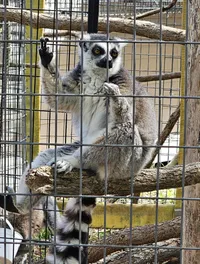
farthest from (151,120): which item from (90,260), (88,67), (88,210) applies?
(90,260)

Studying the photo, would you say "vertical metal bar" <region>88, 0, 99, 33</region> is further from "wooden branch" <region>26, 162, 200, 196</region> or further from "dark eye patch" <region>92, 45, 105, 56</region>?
"wooden branch" <region>26, 162, 200, 196</region>

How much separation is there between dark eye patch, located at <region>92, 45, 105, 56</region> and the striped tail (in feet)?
3.76

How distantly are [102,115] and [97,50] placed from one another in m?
0.51

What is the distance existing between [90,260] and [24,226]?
1010 millimetres

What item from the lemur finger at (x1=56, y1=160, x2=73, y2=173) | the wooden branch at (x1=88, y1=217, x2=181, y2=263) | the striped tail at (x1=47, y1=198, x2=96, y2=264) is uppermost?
the lemur finger at (x1=56, y1=160, x2=73, y2=173)

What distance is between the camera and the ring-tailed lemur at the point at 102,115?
12.4ft

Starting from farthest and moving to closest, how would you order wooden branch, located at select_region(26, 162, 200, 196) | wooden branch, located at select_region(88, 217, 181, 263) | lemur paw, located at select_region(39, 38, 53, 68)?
wooden branch, located at select_region(88, 217, 181, 263)
lemur paw, located at select_region(39, 38, 53, 68)
wooden branch, located at select_region(26, 162, 200, 196)

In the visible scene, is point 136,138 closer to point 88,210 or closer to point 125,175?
point 125,175

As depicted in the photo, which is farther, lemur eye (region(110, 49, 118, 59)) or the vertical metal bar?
lemur eye (region(110, 49, 118, 59))

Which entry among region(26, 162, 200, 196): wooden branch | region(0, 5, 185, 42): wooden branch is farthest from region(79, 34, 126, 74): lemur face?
region(26, 162, 200, 196): wooden branch

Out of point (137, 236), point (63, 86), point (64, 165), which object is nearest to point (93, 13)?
point (63, 86)

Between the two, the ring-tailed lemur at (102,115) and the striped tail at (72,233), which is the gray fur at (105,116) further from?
the striped tail at (72,233)

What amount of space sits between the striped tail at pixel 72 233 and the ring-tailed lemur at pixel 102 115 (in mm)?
54

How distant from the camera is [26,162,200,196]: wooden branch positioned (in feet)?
10.5
